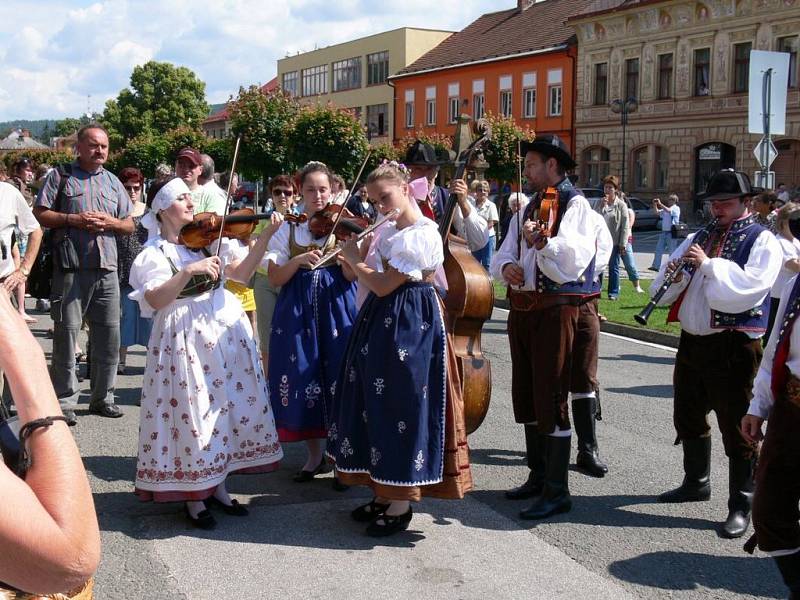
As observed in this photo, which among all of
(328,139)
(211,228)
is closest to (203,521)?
(211,228)

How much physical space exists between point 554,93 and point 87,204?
39261 millimetres

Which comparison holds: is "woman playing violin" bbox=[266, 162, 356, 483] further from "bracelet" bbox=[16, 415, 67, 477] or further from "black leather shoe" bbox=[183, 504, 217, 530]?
"bracelet" bbox=[16, 415, 67, 477]

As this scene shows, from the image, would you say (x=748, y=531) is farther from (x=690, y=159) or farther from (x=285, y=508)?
(x=690, y=159)

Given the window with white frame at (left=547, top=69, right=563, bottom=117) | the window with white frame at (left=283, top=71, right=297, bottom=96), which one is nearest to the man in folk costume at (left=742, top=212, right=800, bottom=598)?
the window with white frame at (left=547, top=69, right=563, bottom=117)

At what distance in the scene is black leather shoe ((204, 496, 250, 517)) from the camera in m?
4.90

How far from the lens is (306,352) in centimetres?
547

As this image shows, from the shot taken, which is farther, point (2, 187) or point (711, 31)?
point (711, 31)

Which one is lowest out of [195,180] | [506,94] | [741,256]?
[741,256]

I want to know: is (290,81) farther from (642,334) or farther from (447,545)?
(447,545)

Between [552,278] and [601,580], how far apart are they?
Result: 1603 mm

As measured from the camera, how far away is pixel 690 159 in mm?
37562

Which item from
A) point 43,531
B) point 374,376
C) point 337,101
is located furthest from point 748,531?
point 337,101

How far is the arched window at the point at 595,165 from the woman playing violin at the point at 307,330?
37.0 m

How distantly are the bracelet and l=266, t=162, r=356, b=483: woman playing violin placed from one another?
3.89 m
